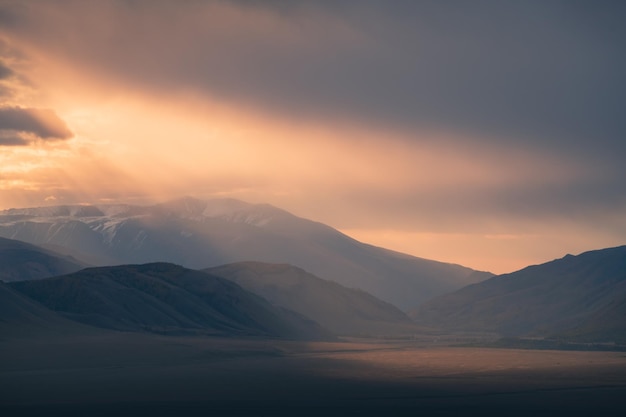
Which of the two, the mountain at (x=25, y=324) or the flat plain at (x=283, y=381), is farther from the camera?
the mountain at (x=25, y=324)

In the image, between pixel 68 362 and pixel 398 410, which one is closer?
pixel 398 410

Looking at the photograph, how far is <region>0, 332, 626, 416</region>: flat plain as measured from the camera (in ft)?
308

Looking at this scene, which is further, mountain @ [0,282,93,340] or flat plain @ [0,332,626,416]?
mountain @ [0,282,93,340]

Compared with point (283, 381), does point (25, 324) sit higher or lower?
higher

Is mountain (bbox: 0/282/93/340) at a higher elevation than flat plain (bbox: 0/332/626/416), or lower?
higher

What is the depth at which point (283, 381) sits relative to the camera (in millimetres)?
122688

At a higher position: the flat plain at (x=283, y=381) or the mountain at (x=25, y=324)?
the mountain at (x=25, y=324)

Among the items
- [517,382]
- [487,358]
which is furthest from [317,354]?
[517,382]

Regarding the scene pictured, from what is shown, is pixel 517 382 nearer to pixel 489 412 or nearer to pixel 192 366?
pixel 489 412

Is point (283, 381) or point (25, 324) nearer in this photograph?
point (283, 381)

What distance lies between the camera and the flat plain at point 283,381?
93.8 meters

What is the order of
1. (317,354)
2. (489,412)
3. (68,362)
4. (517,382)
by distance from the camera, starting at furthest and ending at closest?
(317,354)
(68,362)
(517,382)
(489,412)

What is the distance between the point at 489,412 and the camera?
91.9 metres

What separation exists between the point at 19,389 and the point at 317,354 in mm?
85816
